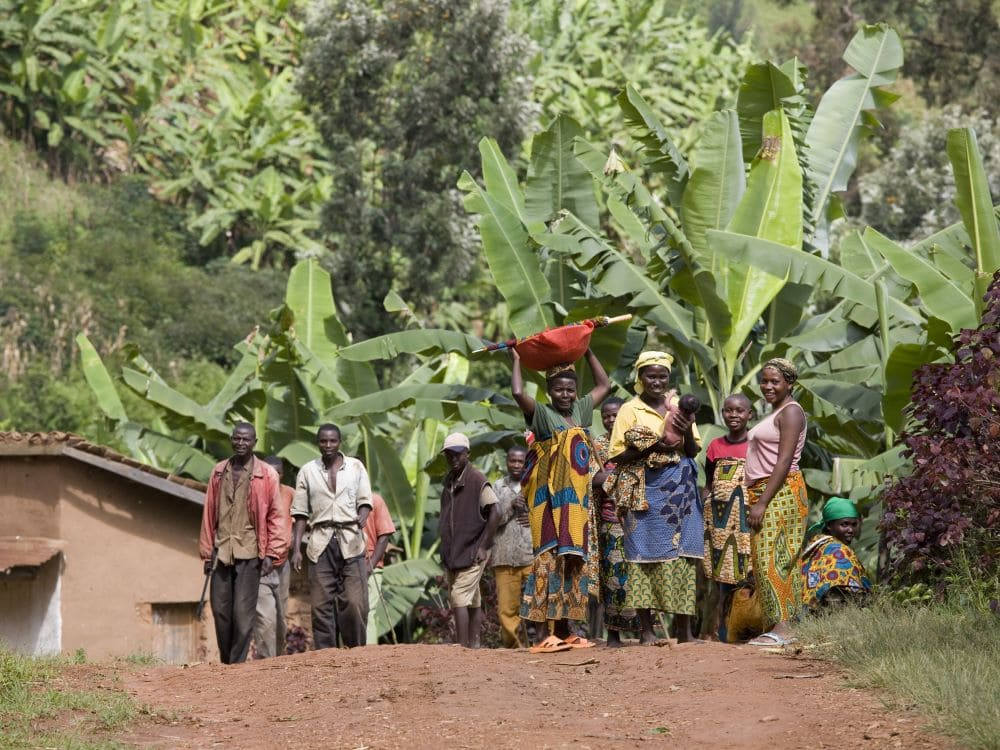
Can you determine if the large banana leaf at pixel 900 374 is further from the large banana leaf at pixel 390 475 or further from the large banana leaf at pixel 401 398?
the large banana leaf at pixel 390 475

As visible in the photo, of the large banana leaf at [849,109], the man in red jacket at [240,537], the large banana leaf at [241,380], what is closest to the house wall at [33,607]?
the large banana leaf at [241,380]

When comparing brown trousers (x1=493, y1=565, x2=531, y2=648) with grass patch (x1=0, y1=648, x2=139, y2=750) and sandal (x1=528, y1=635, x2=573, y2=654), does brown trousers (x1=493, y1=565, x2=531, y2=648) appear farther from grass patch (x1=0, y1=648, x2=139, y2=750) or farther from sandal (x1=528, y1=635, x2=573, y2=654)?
grass patch (x1=0, y1=648, x2=139, y2=750)

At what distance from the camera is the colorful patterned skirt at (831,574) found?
32.0 ft

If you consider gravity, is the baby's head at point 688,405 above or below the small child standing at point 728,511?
above

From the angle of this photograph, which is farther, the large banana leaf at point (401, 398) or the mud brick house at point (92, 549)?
the mud brick house at point (92, 549)

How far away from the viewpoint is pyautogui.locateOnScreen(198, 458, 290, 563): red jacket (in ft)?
35.1

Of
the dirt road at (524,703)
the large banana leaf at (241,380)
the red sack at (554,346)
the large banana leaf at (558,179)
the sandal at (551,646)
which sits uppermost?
the large banana leaf at (558,179)

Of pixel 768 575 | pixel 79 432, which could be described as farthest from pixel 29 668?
pixel 79 432

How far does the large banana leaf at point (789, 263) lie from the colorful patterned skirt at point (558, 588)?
Result: 366 centimetres

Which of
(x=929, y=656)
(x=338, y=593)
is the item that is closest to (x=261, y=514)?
(x=338, y=593)

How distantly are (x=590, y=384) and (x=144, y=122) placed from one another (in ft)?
70.8

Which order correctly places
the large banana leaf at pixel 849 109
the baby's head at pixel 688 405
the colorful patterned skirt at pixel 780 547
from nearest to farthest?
the baby's head at pixel 688 405 → the colorful patterned skirt at pixel 780 547 → the large banana leaf at pixel 849 109

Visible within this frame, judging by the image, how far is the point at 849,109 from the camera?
14.9m

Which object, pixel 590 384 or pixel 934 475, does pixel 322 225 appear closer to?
pixel 590 384
